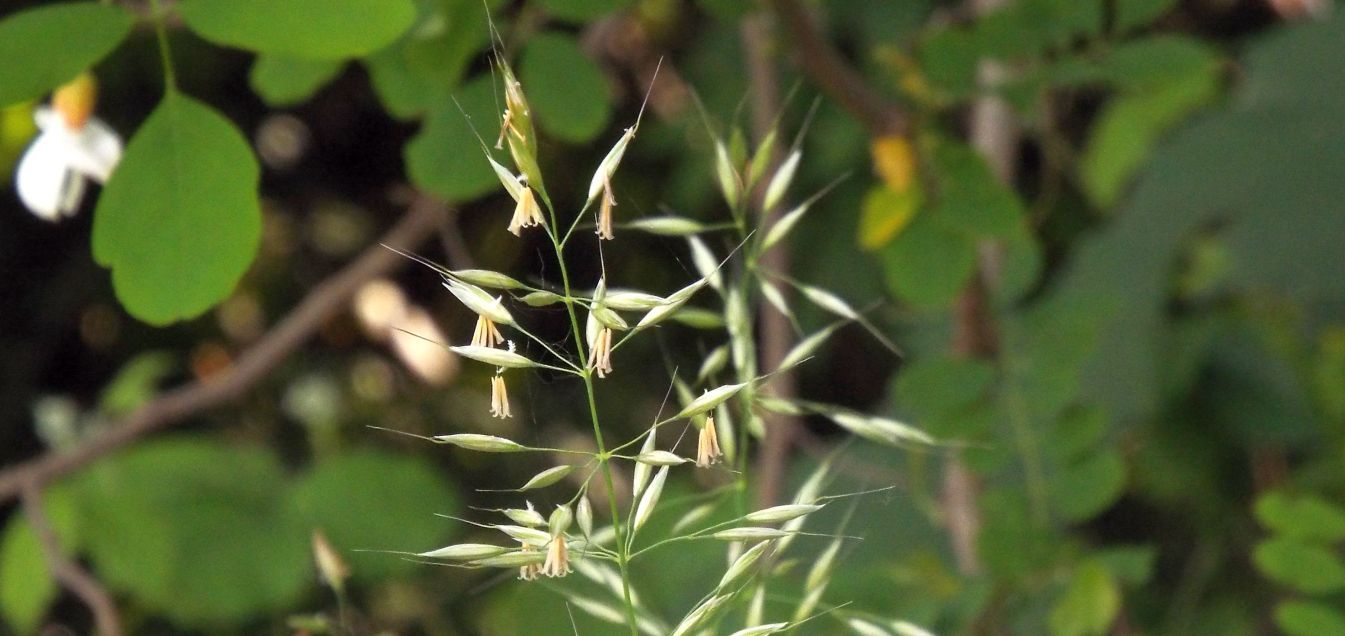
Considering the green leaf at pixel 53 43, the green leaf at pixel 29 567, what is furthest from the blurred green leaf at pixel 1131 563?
the green leaf at pixel 29 567

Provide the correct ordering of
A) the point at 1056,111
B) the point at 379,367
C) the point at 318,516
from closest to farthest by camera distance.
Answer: the point at 318,516
the point at 1056,111
the point at 379,367

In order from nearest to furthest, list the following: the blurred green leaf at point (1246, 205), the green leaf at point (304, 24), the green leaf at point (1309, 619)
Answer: the green leaf at point (304, 24), the green leaf at point (1309, 619), the blurred green leaf at point (1246, 205)

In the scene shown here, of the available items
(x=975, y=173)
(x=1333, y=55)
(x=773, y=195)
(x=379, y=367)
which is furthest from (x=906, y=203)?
(x=379, y=367)

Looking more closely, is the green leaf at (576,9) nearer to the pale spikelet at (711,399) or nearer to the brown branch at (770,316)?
the pale spikelet at (711,399)

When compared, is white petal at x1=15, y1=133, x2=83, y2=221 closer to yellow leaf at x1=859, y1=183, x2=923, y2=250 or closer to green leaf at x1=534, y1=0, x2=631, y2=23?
green leaf at x1=534, y1=0, x2=631, y2=23

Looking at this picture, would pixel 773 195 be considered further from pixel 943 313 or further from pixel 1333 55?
pixel 1333 55

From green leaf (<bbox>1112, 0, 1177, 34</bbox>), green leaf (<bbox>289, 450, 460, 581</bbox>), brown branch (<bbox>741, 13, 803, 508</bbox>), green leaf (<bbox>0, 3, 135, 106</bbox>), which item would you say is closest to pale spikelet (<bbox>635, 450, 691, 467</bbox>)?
green leaf (<bbox>0, 3, 135, 106</bbox>)
